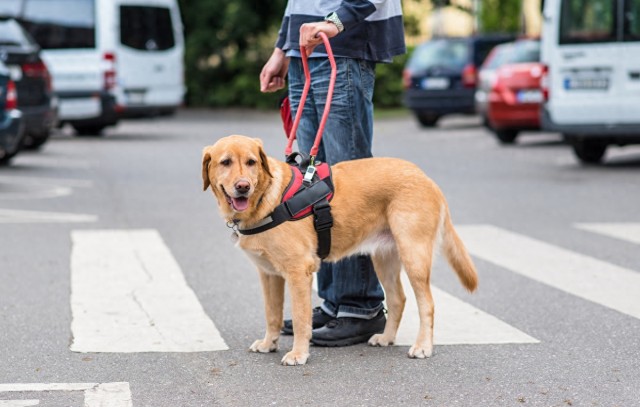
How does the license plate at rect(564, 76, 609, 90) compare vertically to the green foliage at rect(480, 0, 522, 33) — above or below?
below

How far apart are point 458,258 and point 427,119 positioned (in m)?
19.3

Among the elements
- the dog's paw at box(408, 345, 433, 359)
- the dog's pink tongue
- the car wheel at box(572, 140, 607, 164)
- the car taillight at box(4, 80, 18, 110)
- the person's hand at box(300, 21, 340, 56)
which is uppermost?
the person's hand at box(300, 21, 340, 56)

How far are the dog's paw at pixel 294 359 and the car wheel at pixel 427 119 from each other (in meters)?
19.3

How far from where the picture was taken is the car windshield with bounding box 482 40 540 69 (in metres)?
18.6

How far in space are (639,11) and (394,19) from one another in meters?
8.95

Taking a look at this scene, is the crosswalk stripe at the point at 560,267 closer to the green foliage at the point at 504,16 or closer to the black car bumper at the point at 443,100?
the black car bumper at the point at 443,100

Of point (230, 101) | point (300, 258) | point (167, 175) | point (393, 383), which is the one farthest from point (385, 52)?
point (230, 101)

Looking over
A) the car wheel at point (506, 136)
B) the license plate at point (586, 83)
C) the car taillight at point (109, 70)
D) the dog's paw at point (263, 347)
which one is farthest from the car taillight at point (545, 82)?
the dog's paw at point (263, 347)

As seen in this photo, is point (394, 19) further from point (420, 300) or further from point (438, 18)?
point (438, 18)

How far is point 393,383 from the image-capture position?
474cm

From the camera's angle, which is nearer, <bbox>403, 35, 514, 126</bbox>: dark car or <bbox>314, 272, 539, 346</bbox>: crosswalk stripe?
<bbox>314, 272, 539, 346</bbox>: crosswalk stripe

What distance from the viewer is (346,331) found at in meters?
5.47

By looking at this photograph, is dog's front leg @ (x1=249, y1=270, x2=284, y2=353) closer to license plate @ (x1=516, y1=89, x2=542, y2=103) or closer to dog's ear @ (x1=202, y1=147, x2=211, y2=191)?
dog's ear @ (x1=202, y1=147, x2=211, y2=191)

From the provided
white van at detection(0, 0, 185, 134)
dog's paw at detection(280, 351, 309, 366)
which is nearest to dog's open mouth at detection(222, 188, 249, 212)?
dog's paw at detection(280, 351, 309, 366)
